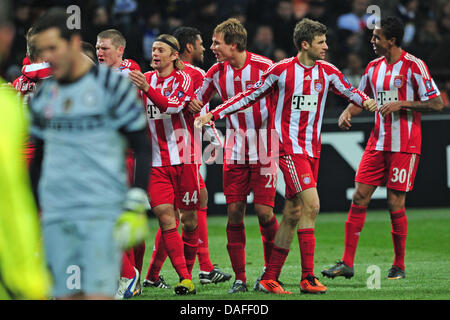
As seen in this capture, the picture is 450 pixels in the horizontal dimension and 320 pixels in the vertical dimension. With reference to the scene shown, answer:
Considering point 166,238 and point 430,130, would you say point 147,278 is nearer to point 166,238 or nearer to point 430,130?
point 166,238

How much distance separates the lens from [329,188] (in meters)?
11.8

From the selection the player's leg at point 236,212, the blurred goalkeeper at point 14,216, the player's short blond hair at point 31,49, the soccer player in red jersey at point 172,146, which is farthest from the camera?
the player's leg at point 236,212

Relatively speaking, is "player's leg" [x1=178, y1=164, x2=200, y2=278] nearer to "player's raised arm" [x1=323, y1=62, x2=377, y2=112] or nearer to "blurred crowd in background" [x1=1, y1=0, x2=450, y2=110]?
"player's raised arm" [x1=323, y1=62, x2=377, y2=112]

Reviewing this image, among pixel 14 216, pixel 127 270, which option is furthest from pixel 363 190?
pixel 14 216

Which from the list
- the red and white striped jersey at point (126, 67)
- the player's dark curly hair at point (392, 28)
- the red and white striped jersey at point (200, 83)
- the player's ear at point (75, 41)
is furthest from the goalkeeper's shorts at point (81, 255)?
the player's dark curly hair at point (392, 28)

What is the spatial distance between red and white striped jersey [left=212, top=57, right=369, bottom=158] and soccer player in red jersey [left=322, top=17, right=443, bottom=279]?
37.8 inches

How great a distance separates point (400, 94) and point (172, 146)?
7.39 ft

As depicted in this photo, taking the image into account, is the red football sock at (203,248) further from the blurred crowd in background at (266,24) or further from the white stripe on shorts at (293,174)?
the blurred crowd in background at (266,24)

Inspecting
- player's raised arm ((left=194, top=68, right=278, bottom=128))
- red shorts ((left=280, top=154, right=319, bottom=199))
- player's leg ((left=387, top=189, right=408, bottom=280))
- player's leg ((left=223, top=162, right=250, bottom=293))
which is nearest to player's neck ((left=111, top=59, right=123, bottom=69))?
player's raised arm ((left=194, top=68, right=278, bottom=128))

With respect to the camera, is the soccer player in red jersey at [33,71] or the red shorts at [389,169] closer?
the soccer player in red jersey at [33,71]

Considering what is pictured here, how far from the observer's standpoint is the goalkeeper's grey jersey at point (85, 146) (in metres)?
3.93

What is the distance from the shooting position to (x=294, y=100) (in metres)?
6.75

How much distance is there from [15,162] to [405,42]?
38.8ft

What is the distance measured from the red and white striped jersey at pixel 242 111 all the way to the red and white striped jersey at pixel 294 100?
0.36 m
